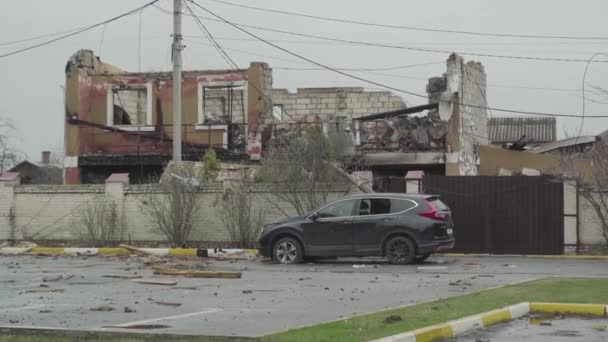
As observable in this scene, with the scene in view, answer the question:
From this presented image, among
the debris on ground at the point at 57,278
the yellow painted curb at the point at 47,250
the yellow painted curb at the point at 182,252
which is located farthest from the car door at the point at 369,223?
the yellow painted curb at the point at 47,250

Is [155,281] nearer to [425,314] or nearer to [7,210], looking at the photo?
[425,314]

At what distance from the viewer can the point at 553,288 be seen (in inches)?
552

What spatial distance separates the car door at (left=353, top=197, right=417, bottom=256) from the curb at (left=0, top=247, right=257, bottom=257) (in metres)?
4.32

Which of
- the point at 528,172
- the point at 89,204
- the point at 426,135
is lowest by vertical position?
the point at 89,204

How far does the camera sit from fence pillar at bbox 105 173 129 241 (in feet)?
91.7

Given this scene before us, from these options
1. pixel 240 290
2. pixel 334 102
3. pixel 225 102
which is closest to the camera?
pixel 240 290

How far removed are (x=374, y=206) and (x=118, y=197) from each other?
10582 millimetres

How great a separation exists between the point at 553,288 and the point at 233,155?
72.4 feet

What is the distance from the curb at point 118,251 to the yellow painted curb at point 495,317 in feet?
43.8

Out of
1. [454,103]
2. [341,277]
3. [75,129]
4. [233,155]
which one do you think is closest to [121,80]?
[75,129]

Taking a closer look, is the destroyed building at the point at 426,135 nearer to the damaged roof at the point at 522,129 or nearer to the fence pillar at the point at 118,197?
the fence pillar at the point at 118,197

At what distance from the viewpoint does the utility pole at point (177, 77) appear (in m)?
26.5

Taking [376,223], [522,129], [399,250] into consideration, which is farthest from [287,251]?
[522,129]

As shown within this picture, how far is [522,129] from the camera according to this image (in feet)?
173
